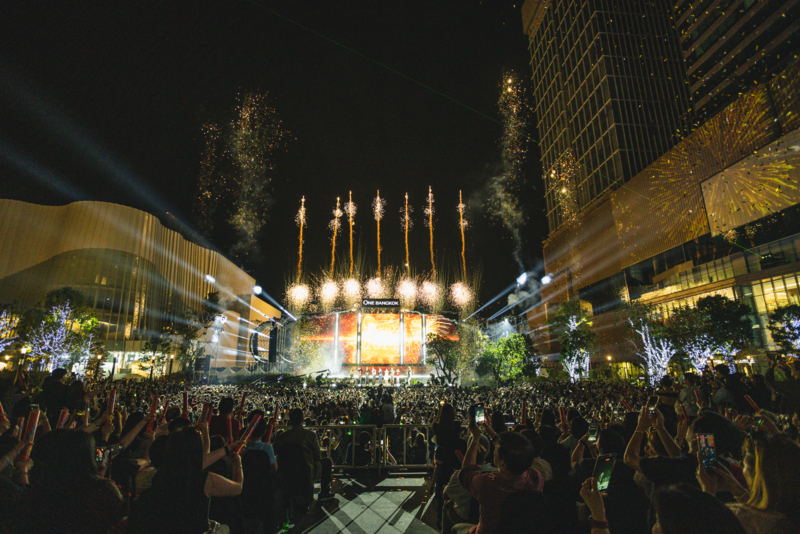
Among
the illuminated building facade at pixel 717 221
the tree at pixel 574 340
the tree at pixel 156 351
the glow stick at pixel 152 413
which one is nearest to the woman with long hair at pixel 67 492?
the glow stick at pixel 152 413

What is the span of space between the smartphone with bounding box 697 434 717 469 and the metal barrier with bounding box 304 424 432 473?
5.80 meters

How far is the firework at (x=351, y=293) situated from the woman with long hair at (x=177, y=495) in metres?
59.2

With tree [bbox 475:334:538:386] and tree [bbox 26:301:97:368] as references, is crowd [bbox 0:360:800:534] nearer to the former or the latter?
tree [bbox 26:301:97:368]

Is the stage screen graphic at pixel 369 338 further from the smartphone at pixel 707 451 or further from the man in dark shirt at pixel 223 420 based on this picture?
the smartphone at pixel 707 451

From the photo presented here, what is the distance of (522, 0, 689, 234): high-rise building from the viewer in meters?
54.2

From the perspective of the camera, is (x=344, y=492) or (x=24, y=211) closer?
(x=344, y=492)

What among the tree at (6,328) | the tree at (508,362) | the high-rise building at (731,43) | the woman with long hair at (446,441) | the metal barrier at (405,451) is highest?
the high-rise building at (731,43)

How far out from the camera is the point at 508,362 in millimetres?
50312

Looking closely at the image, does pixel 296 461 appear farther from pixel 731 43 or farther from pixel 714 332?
pixel 731 43

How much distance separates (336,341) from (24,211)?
41993 millimetres

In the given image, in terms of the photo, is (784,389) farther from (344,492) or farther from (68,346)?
(68,346)

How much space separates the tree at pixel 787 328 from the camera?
22.9 metres

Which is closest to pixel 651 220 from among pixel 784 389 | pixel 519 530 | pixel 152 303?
pixel 784 389

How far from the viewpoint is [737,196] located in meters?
30.8
